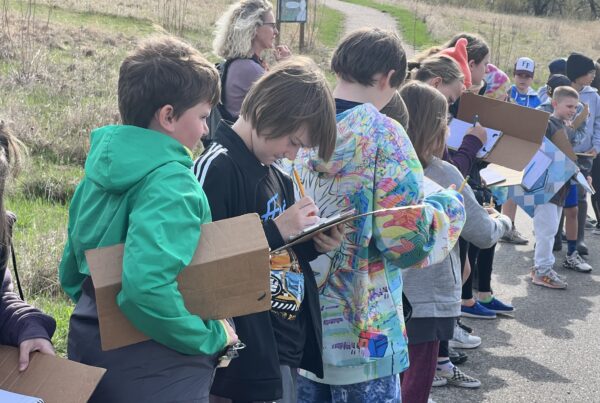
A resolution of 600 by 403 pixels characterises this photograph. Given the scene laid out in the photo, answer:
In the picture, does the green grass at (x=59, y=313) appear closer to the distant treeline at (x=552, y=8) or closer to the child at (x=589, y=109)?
the child at (x=589, y=109)

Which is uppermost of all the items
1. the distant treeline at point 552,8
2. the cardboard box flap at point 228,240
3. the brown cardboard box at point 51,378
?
the cardboard box flap at point 228,240

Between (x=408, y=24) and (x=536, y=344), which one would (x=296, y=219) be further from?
(x=408, y=24)

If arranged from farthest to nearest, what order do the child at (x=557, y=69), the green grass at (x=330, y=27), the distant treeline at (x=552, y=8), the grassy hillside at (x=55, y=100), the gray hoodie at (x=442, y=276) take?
the distant treeline at (x=552, y=8)
the green grass at (x=330, y=27)
the child at (x=557, y=69)
the grassy hillside at (x=55, y=100)
the gray hoodie at (x=442, y=276)

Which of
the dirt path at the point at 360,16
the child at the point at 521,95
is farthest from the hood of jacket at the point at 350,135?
the dirt path at the point at 360,16

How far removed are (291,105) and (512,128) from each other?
7.30ft

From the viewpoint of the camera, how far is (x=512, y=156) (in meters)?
4.60

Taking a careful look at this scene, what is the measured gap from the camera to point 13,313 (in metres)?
2.51

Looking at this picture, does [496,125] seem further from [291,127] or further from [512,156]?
[291,127]

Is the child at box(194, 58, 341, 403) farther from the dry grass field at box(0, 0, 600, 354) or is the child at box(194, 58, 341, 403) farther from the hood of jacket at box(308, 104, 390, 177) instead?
the dry grass field at box(0, 0, 600, 354)

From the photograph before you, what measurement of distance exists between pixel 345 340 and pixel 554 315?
383cm

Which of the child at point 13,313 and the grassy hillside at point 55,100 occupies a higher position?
the child at point 13,313

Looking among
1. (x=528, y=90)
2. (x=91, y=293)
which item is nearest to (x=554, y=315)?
(x=528, y=90)

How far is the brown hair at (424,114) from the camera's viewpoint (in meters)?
3.94

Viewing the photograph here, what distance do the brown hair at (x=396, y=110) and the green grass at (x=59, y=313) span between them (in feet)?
6.86
